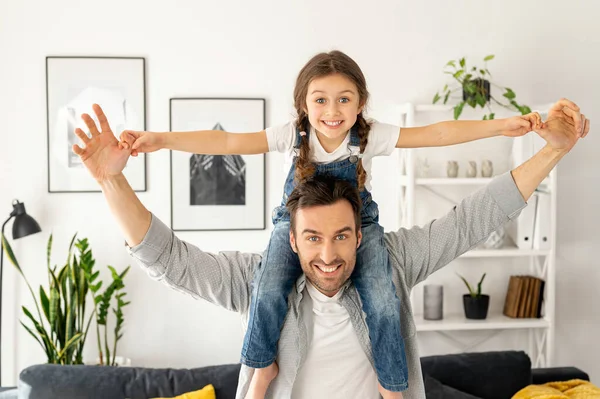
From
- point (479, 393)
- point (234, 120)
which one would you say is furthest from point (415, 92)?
point (479, 393)

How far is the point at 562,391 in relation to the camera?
3.32 m

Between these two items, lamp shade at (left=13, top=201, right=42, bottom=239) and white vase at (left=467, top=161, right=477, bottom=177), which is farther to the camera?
white vase at (left=467, top=161, right=477, bottom=177)

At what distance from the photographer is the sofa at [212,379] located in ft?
9.90

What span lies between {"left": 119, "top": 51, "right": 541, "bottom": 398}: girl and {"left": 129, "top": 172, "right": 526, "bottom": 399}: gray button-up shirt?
40 millimetres

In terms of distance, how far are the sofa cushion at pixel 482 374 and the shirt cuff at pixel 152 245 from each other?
5.97ft

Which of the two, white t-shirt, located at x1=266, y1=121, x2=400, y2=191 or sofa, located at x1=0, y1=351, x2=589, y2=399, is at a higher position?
white t-shirt, located at x1=266, y1=121, x2=400, y2=191

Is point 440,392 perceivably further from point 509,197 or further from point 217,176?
point 217,176

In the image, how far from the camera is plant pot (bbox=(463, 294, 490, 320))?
3.89 metres

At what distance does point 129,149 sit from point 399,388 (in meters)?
0.95

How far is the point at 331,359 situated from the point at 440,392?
1265 mm

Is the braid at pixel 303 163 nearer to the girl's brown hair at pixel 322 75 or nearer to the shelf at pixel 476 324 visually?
the girl's brown hair at pixel 322 75

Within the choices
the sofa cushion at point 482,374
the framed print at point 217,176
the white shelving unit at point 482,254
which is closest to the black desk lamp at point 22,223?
the framed print at point 217,176

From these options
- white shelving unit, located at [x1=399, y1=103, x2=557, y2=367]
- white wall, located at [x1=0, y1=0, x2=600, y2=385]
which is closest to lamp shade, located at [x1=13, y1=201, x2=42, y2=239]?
white wall, located at [x1=0, y1=0, x2=600, y2=385]

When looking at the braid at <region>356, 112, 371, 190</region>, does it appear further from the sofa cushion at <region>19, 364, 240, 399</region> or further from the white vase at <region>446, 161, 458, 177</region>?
the white vase at <region>446, 161, 458, 177</region>
